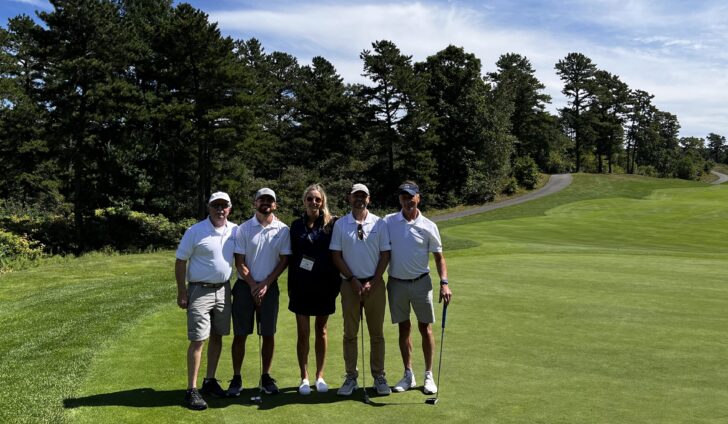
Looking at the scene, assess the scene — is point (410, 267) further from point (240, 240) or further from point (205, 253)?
point (205, 253)

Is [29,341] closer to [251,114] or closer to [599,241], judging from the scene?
[599,241]

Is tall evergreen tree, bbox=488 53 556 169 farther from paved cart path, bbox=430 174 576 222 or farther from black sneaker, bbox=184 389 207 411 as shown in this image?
black sneaker, bbox=184 389 207 411

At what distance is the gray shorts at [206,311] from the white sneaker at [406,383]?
1910 millimetres

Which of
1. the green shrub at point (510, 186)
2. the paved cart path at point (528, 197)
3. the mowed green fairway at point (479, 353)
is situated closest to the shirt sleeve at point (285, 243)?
the mowed green fairway at point (479, 353)

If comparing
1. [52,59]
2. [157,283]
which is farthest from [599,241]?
[52,59]

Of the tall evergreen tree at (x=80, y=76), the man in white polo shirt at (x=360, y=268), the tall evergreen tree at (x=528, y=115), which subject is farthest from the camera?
the tall evergreen tree at (x=528, y=115)

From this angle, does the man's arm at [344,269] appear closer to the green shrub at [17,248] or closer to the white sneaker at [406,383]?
the white sneaker at [406,383]

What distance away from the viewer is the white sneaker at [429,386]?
16.9 feet

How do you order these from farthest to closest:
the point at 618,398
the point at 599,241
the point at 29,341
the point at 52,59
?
1. the point at 52,59
2. the point at 599,241
3. the point at 29,341
4. the point at 618,398

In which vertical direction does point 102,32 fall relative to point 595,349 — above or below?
above

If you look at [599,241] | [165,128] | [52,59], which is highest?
[52,59]

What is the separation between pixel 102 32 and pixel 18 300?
21.5m

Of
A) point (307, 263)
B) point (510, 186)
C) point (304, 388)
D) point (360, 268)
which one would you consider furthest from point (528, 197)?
→ point (304, 388)

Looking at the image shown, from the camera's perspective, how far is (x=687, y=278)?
11.3 m
